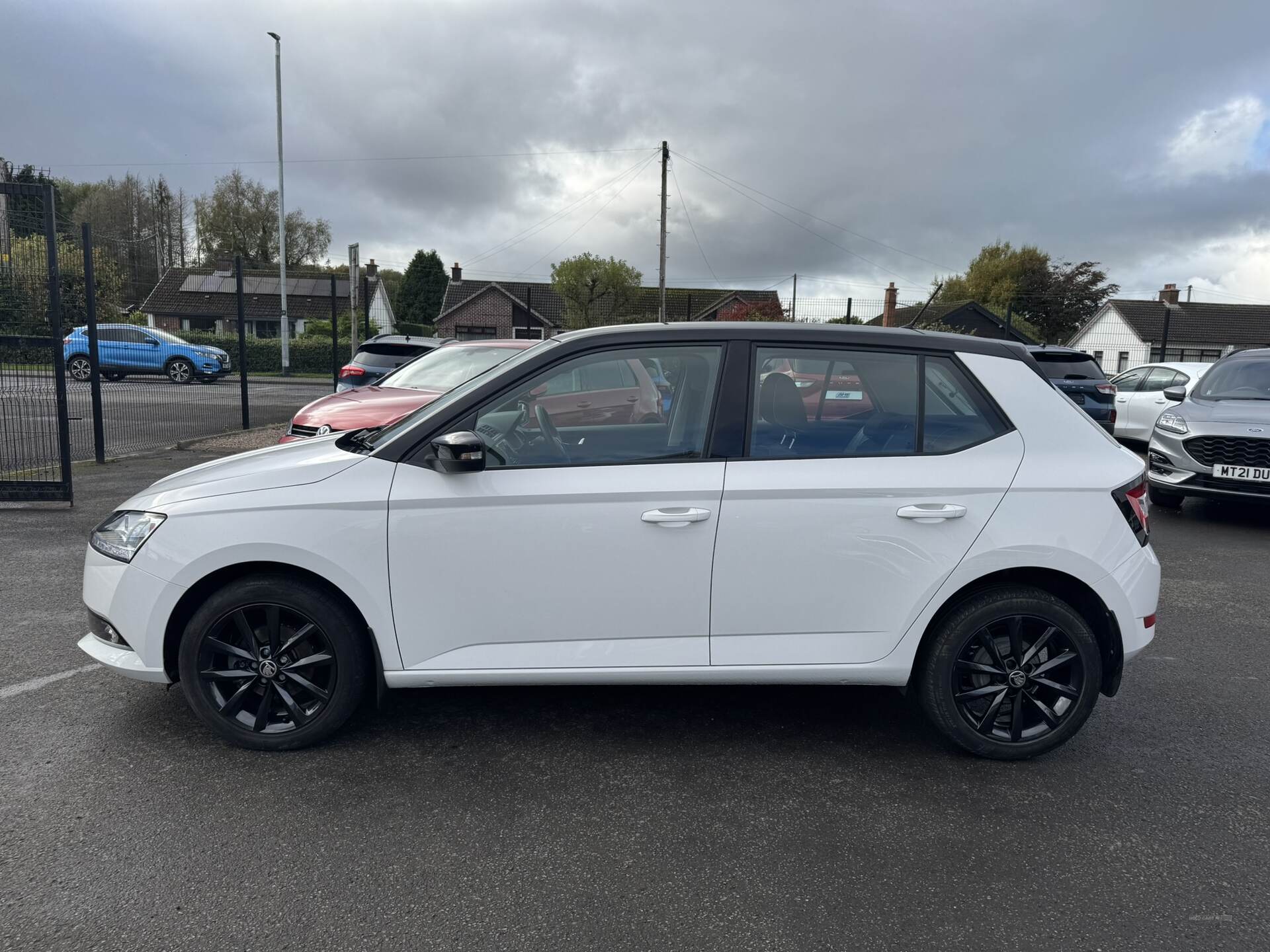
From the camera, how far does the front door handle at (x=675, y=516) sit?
11.0 ft

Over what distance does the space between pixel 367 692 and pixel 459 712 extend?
48cm

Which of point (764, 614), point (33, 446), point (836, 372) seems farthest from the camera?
point (33, 446)

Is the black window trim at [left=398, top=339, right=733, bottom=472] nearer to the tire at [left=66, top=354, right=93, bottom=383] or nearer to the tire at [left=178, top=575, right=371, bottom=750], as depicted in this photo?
the tire at [left=178, top=575, right=371, bottom=750]

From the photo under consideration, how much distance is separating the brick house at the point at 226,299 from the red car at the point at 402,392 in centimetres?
4749

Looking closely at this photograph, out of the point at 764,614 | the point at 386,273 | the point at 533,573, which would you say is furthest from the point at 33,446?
the point at 386,273

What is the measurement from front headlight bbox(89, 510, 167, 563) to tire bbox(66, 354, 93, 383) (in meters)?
8.10

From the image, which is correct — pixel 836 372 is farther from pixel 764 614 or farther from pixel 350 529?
pixel 350 529

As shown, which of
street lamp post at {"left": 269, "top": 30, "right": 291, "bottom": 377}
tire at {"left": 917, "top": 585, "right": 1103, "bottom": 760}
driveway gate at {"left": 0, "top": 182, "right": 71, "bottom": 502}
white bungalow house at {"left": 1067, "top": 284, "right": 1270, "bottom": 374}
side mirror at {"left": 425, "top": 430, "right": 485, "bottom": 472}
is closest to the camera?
side mirror at {"left": 425, "top": 430, "right": 485, "bottom": 472}

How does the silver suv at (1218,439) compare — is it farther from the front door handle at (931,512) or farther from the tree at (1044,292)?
the tree at (1044,292)

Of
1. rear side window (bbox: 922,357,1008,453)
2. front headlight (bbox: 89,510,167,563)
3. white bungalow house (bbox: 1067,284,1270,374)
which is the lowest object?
front headlight (bbox: 89,510,167,563)

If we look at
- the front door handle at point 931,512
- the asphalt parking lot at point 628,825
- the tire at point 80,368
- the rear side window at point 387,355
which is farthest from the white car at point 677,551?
the rear side window at point 387,355

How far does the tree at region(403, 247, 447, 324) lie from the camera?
73625 millimetres

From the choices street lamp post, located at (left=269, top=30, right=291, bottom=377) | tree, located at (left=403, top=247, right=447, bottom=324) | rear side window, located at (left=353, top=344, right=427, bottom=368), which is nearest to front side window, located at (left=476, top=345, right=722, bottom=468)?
rear side window, located at (left=353, top=344, right=427, bottom=368)

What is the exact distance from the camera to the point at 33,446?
360 inches
